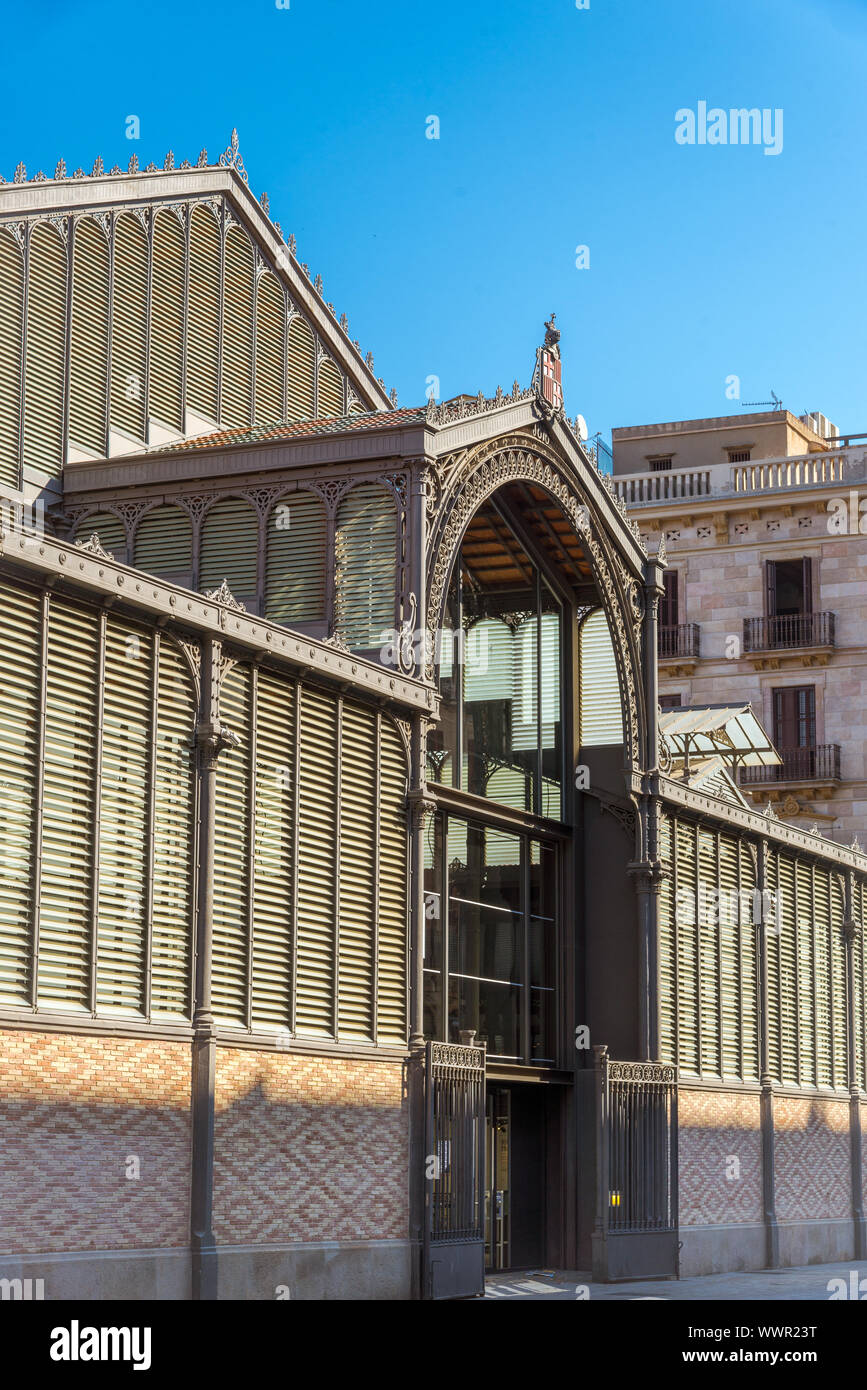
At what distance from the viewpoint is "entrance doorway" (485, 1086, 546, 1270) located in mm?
31547

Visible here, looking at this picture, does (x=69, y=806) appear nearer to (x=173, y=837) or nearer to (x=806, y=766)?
(x=173, y=837)

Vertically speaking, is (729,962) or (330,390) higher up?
(330,390)

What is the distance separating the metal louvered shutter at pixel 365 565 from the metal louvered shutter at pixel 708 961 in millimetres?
11031

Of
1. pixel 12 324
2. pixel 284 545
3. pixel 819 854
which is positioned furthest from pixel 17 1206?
pixel 819 854

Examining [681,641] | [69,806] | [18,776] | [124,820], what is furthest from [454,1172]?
[681,641]

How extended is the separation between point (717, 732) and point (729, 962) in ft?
26.3

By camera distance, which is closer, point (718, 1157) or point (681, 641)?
point (718, 1157)

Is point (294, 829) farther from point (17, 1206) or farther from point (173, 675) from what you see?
point (17, 1206)

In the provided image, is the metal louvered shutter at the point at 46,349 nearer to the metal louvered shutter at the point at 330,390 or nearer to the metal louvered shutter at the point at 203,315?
the metal louvered shutter at the point at 203,315

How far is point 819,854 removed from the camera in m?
40.9

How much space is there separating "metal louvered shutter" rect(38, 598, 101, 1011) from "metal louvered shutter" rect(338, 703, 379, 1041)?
5.23m

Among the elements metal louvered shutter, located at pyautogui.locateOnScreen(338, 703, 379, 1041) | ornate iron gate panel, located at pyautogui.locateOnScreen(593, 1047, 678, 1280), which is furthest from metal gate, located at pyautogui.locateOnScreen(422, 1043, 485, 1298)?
ornate iron gate panel, located at pyautogui.locateOnScreen(593, 1047, 678, 1280)

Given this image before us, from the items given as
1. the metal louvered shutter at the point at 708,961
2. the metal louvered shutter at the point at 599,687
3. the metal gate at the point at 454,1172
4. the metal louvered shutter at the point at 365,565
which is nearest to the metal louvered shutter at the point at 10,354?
the metal louvered shutter at the point at 365,565

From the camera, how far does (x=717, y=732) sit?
4372 centimetres
